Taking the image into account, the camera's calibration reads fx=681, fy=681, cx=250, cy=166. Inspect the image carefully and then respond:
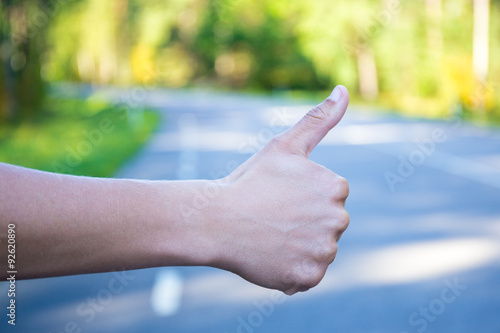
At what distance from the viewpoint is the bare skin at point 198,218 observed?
1506 millimetres

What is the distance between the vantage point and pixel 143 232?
5.30 feet

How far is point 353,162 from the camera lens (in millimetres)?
14055

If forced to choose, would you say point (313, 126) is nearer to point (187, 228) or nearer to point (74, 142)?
point (187, 228)

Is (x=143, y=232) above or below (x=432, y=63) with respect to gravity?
above

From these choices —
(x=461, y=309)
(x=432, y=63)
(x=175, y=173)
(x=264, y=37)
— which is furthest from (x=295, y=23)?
(x=461, y=309)

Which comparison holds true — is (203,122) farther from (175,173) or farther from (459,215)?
(459,215)

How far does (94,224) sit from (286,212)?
0.47m

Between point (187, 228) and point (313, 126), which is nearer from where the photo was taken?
point (187, 228)

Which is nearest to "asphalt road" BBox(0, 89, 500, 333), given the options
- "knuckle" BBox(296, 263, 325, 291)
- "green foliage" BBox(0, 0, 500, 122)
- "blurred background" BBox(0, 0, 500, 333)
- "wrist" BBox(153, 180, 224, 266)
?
"blurred background" BBox(0, 0, 500, 333)

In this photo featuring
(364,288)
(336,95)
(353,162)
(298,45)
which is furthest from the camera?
(298,45)

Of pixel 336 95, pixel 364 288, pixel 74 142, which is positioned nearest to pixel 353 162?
pixel 74 142

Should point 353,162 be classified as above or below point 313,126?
below

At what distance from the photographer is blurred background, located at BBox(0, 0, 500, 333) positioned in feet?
16.3

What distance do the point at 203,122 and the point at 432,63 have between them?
16327mm
